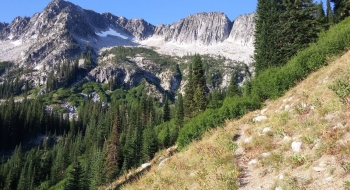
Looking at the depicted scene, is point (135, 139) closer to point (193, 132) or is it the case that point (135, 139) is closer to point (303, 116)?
point (193, 132)

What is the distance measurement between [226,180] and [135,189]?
4992 mm

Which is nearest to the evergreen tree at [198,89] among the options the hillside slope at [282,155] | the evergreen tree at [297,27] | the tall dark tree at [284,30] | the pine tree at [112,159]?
the tall dark tree at [284,30]

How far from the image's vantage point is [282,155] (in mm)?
8945

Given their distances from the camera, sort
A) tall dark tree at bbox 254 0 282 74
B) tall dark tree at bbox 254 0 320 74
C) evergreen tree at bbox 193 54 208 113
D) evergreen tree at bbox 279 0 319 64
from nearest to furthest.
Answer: evergreen tree at bbox 279 0 319 64
tall dark tree at bbox 254 0 320 74
tall dark tree at bbox 254 0 282 74
evergreen tree at bbox 193 54 208 113

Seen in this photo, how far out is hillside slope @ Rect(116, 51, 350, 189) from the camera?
23.1 feet

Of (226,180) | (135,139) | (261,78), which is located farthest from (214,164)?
(135,139)

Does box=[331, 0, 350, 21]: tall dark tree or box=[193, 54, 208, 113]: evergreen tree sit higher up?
box=[331, 0, 350, 21]: tall dark tree

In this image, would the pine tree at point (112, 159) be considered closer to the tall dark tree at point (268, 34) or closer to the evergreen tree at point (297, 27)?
the tall dark tree at point (268, 34)

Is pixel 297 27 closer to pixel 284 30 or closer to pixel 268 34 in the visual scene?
pixel 284 30

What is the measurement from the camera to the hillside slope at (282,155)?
7039 mm

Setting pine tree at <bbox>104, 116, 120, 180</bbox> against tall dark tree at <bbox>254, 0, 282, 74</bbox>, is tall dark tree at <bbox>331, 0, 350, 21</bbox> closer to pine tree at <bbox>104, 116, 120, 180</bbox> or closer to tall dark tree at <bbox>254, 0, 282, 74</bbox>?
tall dark tree at <bbox>254, 0, 282, 74</bbox>

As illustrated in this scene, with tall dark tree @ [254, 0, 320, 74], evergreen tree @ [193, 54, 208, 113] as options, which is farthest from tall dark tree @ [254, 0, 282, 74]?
evergreen tree @ [193, 54, 208, 113]

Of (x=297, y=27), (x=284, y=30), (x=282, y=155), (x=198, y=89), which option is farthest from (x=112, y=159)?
(x=282, y=155)

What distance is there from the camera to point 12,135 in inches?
5295
